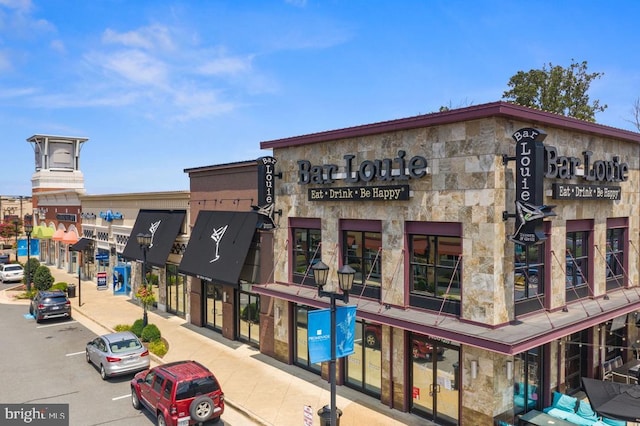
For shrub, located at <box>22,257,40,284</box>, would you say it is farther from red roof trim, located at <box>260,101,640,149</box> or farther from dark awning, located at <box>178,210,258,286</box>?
red roof trim, located at <box>260,101,640,149</box>

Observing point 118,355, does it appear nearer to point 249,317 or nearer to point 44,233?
point 249,317

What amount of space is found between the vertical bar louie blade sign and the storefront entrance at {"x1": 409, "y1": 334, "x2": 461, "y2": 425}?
14.4ft

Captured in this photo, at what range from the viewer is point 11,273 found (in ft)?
155

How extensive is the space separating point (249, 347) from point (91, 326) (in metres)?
12.1

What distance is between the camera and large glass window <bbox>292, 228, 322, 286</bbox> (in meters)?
20.5

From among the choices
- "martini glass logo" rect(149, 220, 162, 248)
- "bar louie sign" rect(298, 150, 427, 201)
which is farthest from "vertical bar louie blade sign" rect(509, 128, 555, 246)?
"martini glass logo" rect(149, 220, 162, 248)

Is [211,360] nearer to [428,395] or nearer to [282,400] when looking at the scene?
[282,400]

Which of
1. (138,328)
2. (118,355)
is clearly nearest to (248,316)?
(138,328)

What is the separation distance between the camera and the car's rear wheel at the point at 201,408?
14.4 metres

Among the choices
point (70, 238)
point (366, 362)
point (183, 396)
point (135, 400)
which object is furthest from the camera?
point (70, 238)

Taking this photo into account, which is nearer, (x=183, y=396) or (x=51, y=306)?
(x=183, y=396)

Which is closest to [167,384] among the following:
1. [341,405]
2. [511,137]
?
[341,405]

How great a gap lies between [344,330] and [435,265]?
4111 millimetres

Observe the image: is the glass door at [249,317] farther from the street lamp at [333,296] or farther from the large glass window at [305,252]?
the street lamp at [333,296]
